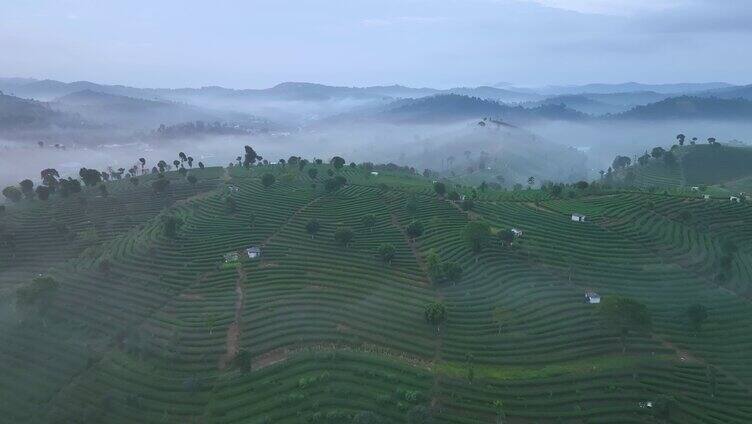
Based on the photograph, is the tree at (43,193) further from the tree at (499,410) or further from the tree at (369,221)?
the tree at (499,410)

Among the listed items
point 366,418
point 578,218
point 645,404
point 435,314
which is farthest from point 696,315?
point 366,418

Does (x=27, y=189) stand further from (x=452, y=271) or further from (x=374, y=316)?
(x=452, y=271)

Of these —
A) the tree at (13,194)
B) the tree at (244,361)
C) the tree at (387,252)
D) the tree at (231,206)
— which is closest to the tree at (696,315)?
the tree at (387,252)

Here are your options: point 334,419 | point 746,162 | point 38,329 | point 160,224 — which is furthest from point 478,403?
point 746,162

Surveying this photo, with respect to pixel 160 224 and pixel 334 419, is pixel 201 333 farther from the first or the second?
pixel 160 224

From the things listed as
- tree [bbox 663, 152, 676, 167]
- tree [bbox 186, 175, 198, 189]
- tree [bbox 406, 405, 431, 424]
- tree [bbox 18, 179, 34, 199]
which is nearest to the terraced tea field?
tree [bbox 406, 405, 431, 424]

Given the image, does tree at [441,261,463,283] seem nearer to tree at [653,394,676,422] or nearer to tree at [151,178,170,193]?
tree at [653,394,676,422]
